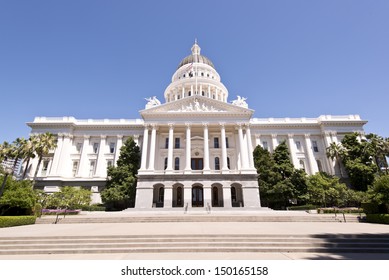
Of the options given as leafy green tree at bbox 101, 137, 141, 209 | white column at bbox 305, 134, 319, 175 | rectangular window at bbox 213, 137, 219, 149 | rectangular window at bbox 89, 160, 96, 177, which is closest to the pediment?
rectangular window at bbox 213, 137, 219, 149

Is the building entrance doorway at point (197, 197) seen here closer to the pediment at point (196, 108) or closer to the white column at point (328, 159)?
the pediment at point (196, 108)

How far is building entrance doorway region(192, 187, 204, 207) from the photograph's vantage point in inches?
1234

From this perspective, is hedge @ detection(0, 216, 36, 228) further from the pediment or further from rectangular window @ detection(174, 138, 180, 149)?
rectangular window @ detection(174, 138, 180, 149)

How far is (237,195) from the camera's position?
32438 millimetres

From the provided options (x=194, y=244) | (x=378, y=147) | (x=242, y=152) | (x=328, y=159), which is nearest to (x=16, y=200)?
(x=194, y=244)

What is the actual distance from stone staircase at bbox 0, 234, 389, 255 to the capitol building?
2040 cm

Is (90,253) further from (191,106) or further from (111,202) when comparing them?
(191,106)

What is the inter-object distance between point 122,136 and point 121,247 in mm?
34833

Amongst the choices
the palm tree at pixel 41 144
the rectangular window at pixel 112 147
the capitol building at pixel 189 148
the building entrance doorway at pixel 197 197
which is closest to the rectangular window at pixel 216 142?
the capitol building at pixel 189 148

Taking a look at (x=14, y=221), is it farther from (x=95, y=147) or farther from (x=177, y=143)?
(x=95, y=147)

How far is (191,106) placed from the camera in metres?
34.9

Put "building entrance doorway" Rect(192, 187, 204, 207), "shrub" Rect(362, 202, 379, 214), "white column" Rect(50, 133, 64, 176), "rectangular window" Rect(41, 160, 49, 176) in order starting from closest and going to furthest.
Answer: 1. "shrub" Rect(362, 202, 379, 214)
2. "building entrance doorway" Rect(192, 187, 204, 207)
3. "white column" Rect(50, 133, 64, 176)
4. "rectangular window" Rect(41, 160, 49, 176)

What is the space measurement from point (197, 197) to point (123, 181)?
12169 mm
